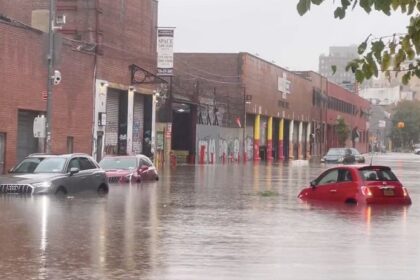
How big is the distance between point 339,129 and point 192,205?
9910cm

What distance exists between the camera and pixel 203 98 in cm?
7081

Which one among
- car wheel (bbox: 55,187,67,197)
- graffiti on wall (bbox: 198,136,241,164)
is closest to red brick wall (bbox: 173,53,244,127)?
graffiti on wall (bbox: 198,136,241,164)

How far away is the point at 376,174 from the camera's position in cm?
2330

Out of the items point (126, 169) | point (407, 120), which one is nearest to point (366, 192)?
point (126, 169)

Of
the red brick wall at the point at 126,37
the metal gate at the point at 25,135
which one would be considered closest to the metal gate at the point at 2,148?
the metal gate at the point at 25,135

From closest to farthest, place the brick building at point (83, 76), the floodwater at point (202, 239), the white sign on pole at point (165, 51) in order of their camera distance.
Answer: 1. the floodwater at point (202, 239)
2. the brick building at point (83, 76)
3. the white sign on pole at point (165, 51)

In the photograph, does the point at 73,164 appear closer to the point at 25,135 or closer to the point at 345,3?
the point at 25,135

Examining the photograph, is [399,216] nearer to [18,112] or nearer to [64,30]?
[18,112]

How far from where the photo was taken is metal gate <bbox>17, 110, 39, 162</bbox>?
3834 centimetres

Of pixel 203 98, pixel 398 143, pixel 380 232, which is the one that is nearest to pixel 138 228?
pixel 380 232

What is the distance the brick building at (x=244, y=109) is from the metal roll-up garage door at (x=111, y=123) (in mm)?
14286

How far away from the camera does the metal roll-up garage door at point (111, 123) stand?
48375 mm

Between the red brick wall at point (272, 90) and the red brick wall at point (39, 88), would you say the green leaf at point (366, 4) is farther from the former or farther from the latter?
the red brick wall at point (272, 90)

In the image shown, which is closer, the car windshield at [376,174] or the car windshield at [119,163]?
the car windshield at [376,174]
